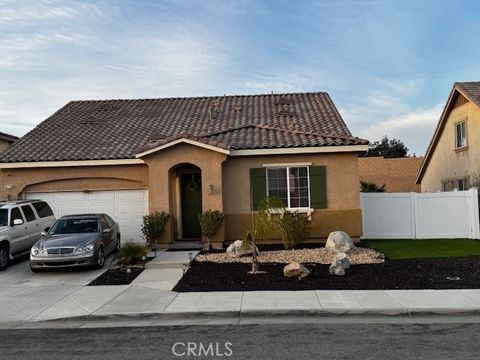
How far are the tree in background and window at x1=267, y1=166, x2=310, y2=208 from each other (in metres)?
40.9

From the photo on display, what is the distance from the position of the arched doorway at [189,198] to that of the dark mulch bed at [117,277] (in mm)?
4753

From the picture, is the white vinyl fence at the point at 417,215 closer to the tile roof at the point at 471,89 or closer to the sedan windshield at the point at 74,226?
the tile roof at the point at 471,89

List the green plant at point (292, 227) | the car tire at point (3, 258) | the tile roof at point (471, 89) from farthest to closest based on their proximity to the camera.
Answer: the tile roof at point (471, 89), the green plant at point (292, 227), the car tire at point (3, 258)

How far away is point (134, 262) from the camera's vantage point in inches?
532

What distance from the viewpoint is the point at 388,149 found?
57.8 m

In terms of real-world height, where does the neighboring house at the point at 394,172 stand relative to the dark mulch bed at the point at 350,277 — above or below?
above

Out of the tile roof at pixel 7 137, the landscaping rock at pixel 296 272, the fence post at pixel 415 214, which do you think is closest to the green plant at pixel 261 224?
the landscaping rock at pixel 296 272

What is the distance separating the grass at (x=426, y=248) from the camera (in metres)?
14.3

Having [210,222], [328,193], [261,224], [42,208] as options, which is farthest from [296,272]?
[42,208]

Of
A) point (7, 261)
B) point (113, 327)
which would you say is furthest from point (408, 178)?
point (113, 327)

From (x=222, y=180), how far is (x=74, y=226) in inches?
203

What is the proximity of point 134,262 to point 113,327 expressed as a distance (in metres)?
5.41

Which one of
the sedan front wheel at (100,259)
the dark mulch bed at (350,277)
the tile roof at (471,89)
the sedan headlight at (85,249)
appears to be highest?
the tile roof at (471,89)

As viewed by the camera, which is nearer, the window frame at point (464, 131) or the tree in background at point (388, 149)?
the window frame at point (464, 131)
